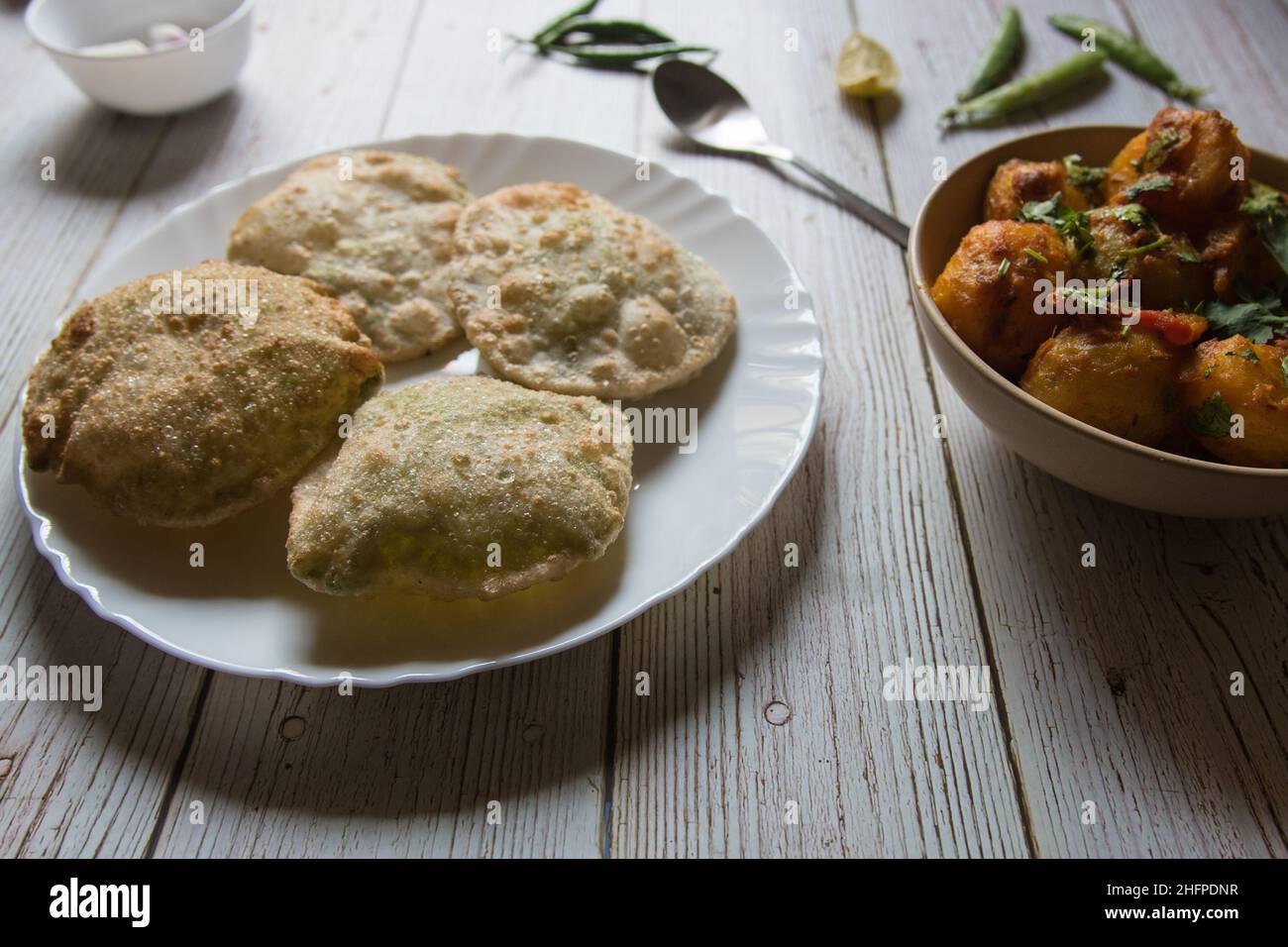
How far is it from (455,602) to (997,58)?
2.80 meters

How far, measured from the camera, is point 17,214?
2861mm

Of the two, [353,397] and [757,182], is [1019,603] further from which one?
[757,182]

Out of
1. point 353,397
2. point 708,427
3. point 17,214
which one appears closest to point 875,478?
A: point 708,427

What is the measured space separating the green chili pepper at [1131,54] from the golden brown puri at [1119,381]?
2.03 m

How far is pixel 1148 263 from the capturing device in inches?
74.3

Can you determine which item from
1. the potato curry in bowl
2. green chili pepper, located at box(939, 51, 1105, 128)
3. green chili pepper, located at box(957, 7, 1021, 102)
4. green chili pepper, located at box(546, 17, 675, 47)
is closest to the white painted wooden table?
the potato curry in bowl

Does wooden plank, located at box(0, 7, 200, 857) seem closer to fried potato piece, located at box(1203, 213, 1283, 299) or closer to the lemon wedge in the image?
fried potato piece, located at box(1203, 213, 1283, 299)

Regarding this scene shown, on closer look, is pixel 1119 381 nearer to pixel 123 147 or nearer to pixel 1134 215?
pixel 1134 215

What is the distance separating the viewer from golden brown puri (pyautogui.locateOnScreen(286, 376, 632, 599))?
1.72 meters

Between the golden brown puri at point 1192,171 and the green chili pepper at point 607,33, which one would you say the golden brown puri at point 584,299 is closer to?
the golden brown puri at point 1192,171

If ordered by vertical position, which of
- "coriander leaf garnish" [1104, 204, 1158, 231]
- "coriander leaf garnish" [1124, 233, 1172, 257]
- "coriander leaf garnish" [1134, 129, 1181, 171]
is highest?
"coriander leaf garnish" [1134, 129, 1181, 171]

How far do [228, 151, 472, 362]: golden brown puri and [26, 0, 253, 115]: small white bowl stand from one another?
35.5 inches

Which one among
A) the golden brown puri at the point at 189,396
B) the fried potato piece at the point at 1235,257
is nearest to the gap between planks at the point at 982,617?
the fried potato piece at the point at 1235,257

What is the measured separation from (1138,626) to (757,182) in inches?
68.7
